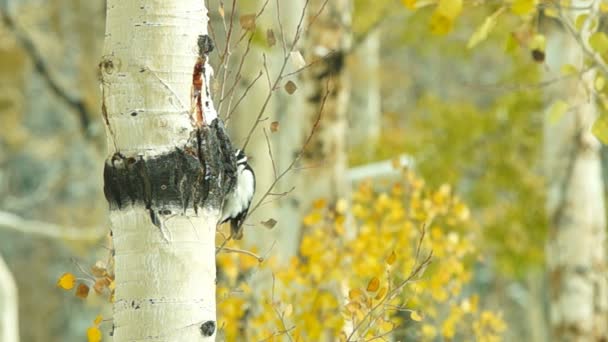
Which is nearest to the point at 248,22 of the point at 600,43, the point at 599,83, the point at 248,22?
the point at 248,22

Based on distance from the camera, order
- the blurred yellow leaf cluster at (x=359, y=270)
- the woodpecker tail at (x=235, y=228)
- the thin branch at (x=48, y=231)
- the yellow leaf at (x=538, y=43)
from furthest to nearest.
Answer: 1. the thin branch at (x=48, y=231)
2. the blurred yellow leaf cluster at (x=359, y=270)
3. the yellow leaf at (x=538, y=43)
4. the woodpecker tail at (x=235, y=228)

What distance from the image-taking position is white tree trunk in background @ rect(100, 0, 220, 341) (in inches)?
117

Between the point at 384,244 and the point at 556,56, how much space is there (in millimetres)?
2311

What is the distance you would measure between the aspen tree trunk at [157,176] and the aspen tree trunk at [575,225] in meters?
5.87

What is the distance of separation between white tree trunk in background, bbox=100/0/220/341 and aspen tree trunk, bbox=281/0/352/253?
557cm

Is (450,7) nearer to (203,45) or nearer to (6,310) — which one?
(203,45)

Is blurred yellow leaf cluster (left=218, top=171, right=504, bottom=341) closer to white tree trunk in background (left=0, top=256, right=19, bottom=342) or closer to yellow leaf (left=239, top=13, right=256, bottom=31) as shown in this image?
white tree trunk in background (left=0, top=256, right=19, bottom=342)

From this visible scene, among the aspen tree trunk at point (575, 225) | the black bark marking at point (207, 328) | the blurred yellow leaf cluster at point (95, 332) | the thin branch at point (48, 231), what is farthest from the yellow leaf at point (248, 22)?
the thin branch at point (48, 231)

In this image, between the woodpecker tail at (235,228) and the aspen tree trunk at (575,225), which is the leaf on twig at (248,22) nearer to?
the woodpecker tail at (235,228)

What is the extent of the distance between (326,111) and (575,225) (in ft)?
6.19

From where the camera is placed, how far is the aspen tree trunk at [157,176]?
9.80ft

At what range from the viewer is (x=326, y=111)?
9031 millimetres

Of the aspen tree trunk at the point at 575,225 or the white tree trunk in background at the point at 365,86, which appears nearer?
the aspen tree trunk at the point at 575,225

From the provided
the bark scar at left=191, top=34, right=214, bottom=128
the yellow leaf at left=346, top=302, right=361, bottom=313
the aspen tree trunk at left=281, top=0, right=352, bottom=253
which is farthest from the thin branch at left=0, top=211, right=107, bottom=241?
the bark scar at left=191, top=34, right=214, bottom=128
